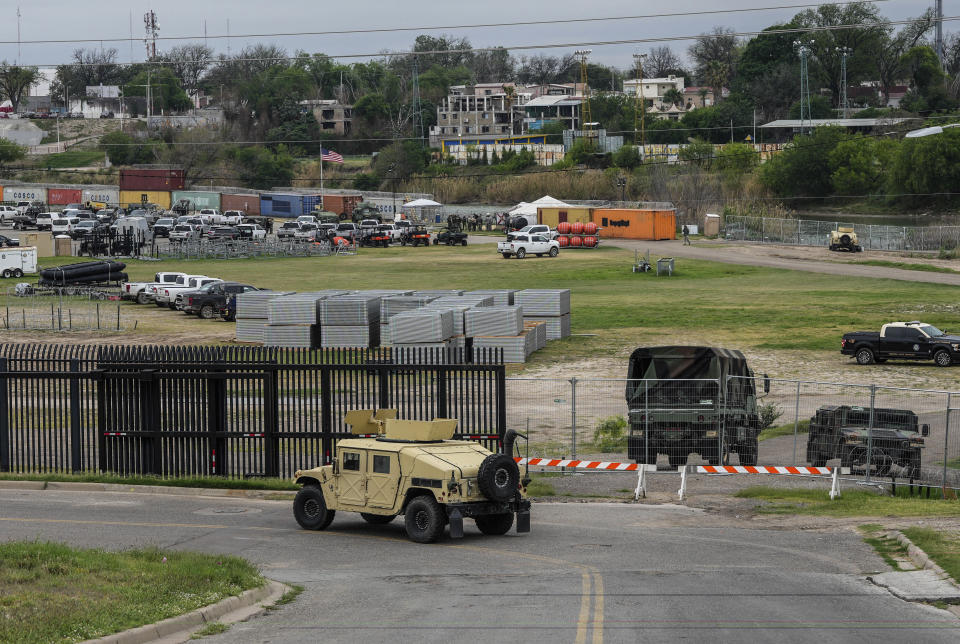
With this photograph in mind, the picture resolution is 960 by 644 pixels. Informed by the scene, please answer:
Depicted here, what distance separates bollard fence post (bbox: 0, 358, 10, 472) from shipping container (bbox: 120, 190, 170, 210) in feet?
355

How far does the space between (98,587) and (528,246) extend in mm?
67936

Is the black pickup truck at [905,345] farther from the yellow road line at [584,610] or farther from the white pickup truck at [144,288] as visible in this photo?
the white pickup truck at [144,288]

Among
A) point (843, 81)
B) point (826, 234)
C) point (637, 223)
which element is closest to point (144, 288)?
point (637, 223)

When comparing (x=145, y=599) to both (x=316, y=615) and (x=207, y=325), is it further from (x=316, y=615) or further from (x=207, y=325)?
(x=207, y=325)

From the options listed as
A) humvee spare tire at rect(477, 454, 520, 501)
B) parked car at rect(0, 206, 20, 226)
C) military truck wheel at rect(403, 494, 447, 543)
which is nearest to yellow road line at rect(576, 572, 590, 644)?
humvee spare tire at rect(477, 454, 520, 501)

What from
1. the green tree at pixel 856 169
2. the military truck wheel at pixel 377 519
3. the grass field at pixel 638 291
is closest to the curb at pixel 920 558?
the military truck wheel at pixel 377 519

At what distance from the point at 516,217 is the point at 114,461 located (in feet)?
263

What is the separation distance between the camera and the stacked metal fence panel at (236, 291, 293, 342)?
42.1 metres

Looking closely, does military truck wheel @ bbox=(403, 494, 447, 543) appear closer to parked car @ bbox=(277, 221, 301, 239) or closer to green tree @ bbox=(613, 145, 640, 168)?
parked car @ bbox=(277, 221, 301, 239)

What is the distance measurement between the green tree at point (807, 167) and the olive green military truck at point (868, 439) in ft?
326

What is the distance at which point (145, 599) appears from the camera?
12.6 meters

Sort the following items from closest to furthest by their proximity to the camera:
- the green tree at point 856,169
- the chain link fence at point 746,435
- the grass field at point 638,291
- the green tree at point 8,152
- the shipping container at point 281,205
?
the chain link fence at point 746,435 → the grass field at point 638,291 → the green tree at point 856,169 → the shipping container at point 281,205 → the green tree at point 8,152

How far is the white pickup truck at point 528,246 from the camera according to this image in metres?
79.6

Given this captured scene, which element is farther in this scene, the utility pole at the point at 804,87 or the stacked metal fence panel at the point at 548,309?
the utility pole at the point at 804,87
